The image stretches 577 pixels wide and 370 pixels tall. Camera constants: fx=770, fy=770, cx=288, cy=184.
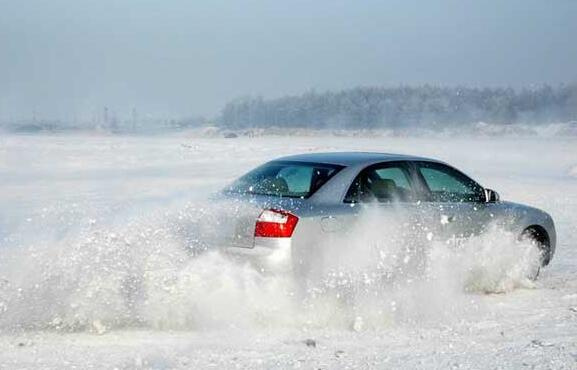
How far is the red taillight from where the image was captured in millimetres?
6254

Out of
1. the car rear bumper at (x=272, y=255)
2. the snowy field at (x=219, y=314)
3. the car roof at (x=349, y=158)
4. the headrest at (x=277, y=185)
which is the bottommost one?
the snowy field at (x=219, y=314)

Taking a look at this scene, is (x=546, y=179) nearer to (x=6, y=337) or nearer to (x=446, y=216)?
(x=446, y=216)

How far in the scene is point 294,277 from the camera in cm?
627

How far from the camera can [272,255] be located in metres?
6.21

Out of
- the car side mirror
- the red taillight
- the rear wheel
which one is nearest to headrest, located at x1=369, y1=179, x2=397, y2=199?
the red taillight

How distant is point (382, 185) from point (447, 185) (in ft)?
3.28

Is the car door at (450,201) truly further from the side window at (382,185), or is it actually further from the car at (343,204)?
the side window at (382,185)

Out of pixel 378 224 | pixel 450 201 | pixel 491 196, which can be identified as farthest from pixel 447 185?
pixel 378 224

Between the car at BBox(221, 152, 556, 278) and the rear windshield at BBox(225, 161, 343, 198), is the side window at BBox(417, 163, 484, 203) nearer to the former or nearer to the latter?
the car at BBox(221, 152, 556, 278)

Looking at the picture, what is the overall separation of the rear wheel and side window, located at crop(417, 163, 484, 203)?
0.79 metres

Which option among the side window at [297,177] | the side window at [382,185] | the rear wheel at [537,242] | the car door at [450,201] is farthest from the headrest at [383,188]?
the rear wheel at [537,242]

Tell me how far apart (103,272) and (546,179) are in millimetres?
20522

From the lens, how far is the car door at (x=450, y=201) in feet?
24.0

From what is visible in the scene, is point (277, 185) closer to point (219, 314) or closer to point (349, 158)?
point (349, 158)
